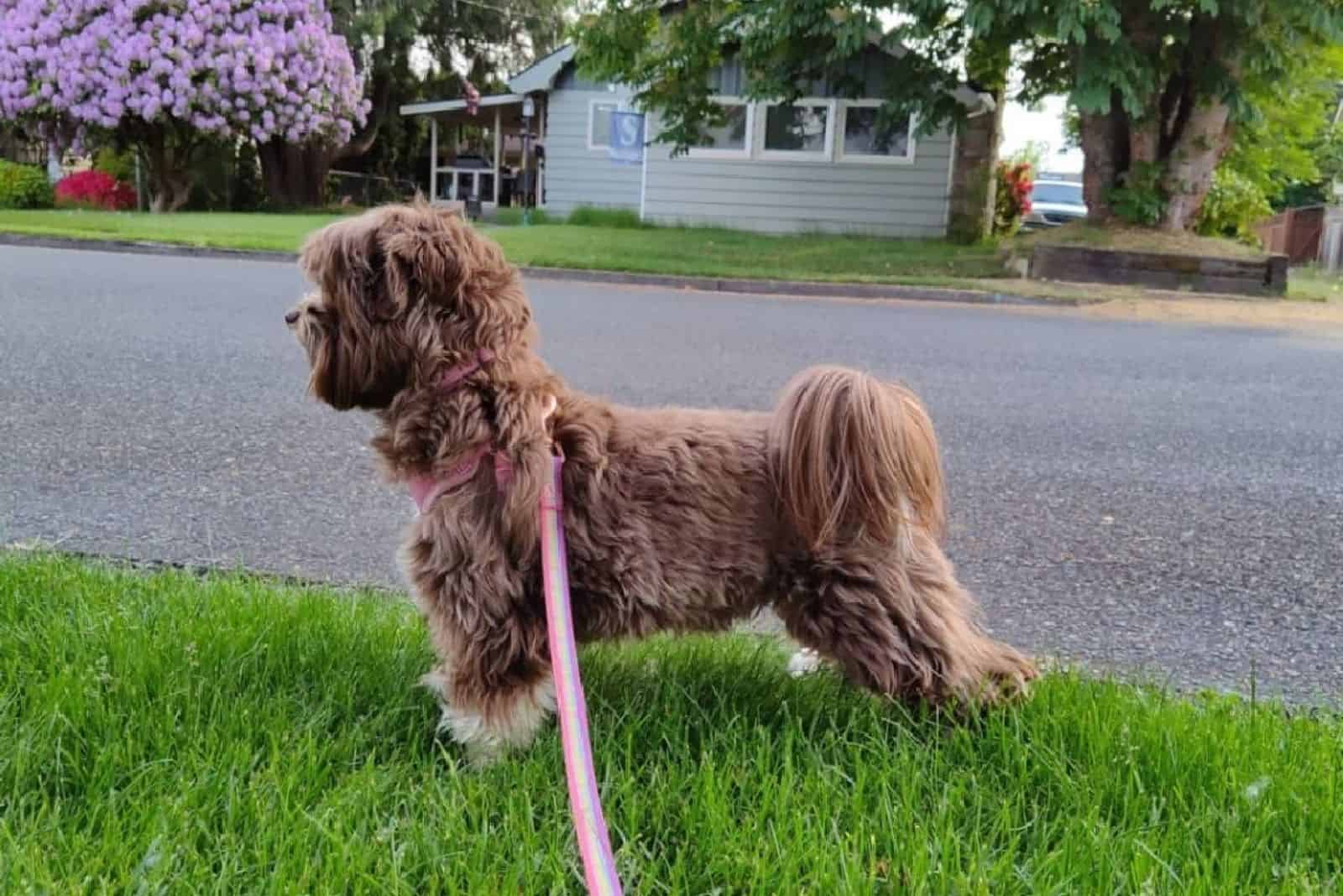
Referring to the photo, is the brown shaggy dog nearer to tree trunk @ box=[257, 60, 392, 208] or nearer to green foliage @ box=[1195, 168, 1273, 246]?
green foliage @ box=[1195, 168, 1273, 246]

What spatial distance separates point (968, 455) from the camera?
18.2 ft

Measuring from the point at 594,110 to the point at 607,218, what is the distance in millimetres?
3516

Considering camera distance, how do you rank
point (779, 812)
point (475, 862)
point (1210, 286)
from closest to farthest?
point (475, 862)
point (779, 812)
point (1210, 286)

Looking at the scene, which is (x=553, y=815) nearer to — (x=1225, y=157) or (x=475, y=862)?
(x=475, y=862)

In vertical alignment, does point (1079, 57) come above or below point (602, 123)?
below

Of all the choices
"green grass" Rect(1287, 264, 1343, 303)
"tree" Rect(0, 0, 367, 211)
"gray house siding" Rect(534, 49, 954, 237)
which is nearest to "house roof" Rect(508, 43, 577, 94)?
"gray house siding" Rect(534, 49, 954, 237)

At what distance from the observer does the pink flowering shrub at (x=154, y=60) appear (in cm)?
2486

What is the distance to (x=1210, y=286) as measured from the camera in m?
14.9

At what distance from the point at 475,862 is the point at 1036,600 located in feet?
8.03

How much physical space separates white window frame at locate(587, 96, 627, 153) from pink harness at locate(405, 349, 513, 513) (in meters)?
25.7

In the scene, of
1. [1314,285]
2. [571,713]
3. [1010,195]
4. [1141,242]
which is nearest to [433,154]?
[1010,195]

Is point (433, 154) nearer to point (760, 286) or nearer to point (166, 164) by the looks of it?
point (166, 164)

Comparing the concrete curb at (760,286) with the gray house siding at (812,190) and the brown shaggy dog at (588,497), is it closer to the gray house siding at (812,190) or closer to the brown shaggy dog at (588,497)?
the gray house siding at (812,190)

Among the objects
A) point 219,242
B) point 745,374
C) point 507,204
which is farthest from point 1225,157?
point 507,204
